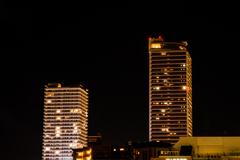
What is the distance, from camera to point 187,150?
16075cm

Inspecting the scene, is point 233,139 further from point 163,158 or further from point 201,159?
point 163,158

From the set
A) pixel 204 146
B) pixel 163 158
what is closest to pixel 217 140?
pixel 204 146

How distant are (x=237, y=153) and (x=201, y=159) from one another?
401 inches

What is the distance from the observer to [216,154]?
159 metres

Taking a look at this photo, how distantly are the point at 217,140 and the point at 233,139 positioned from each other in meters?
4.61

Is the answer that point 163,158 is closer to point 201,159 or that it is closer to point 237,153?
point 201,159

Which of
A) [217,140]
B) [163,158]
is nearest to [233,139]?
[217,140]

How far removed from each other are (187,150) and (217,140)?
9.09 m

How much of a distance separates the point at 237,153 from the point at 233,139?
5.17m

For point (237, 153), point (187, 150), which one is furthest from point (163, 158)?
point (237, 153)

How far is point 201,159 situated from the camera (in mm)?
158375

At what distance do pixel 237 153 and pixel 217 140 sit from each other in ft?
23.0

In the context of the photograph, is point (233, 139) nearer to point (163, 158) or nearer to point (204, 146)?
point (204, 146)

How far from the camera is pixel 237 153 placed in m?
157
